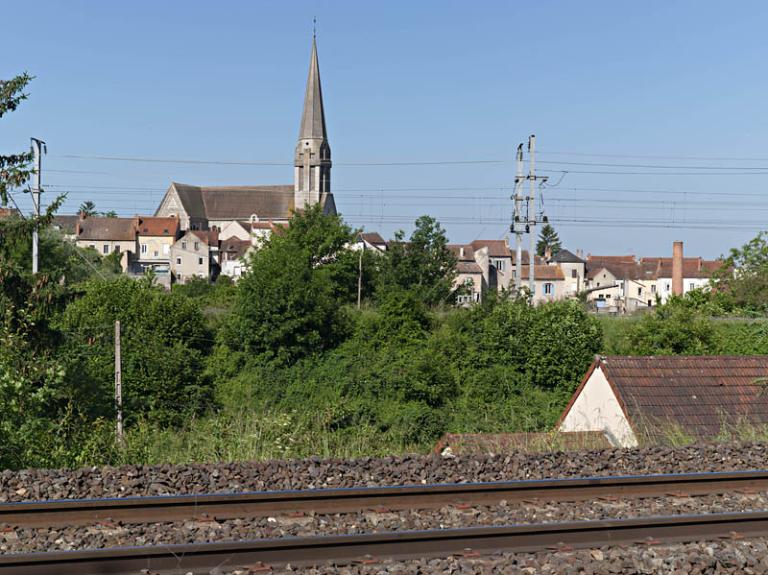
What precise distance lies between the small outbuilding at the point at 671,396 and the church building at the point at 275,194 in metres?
102

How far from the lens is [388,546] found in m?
5.63

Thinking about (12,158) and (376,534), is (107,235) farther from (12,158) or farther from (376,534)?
(376,534)

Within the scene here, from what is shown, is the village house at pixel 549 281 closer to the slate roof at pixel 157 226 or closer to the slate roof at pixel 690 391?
the slate roof at pixel 157 226

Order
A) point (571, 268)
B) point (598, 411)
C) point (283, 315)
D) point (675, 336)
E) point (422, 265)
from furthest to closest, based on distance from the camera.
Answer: point (571, 268) < point (422, 265) < point (283, 315) < point (675, 336) < point (598, 411)

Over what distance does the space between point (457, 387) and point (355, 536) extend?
2521 centimetres

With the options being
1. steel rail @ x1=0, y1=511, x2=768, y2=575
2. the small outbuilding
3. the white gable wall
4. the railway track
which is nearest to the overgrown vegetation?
the white gable wall

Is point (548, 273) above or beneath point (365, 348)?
above

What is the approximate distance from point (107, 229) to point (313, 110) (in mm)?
34233

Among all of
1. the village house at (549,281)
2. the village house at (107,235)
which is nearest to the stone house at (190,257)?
the village house at (107,235)

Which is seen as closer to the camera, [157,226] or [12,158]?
[12,158]

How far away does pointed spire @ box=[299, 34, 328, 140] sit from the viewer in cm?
11569

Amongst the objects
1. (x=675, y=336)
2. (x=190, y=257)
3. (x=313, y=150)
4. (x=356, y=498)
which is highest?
(x=313, y=150)

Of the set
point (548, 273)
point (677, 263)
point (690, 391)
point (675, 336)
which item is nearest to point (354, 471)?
point (690, 391)

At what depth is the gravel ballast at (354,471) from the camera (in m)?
7.14
